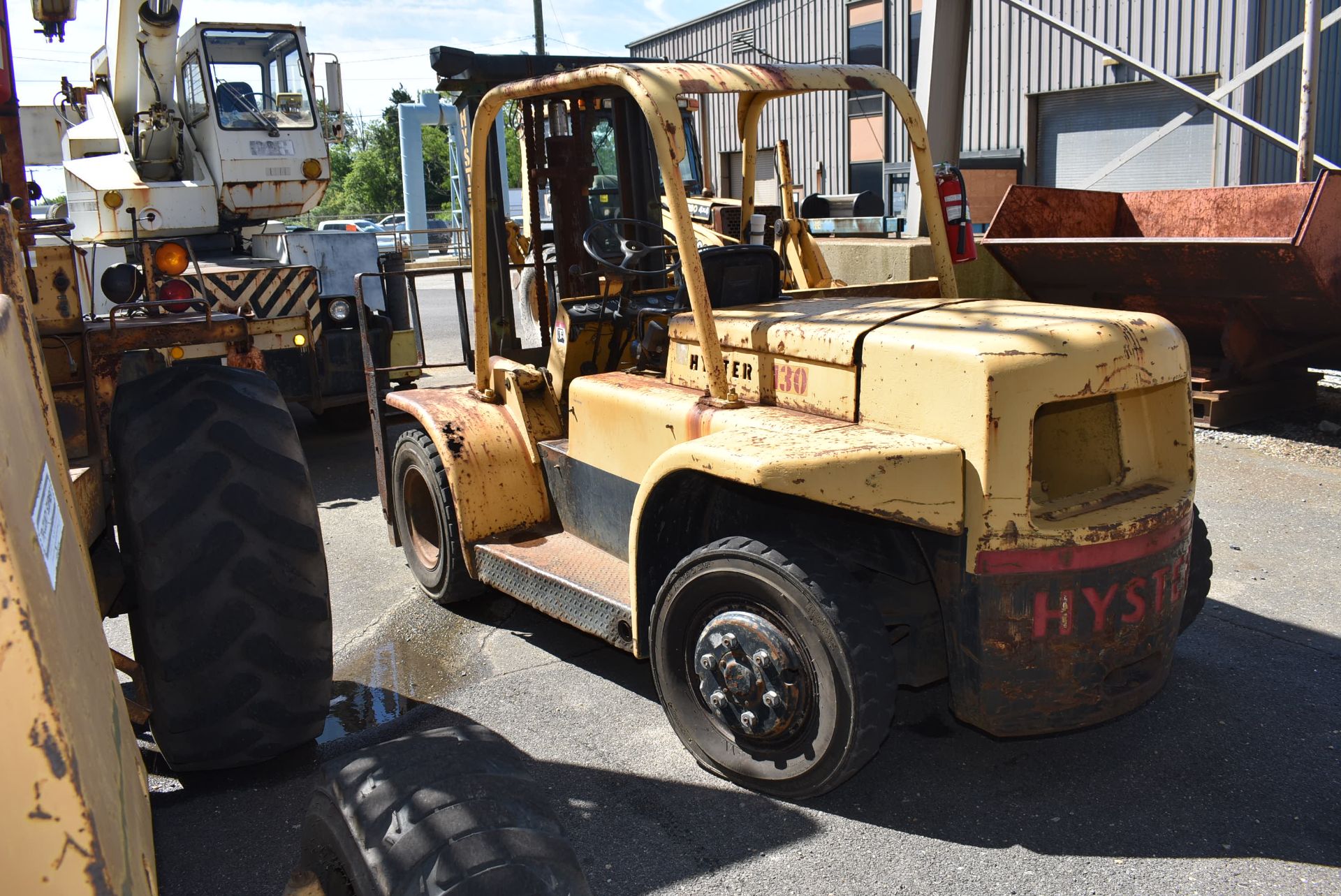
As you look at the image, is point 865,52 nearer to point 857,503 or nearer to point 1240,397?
point 1240,397

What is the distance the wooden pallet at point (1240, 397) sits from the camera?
8.37 metres

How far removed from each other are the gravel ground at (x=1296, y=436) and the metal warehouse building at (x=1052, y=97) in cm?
320

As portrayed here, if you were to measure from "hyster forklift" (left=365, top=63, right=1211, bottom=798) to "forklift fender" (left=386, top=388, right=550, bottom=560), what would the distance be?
0.23 meters

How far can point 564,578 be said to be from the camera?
14.9 feet

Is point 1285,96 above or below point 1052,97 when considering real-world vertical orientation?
below

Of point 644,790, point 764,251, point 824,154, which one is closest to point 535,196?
point 764,251

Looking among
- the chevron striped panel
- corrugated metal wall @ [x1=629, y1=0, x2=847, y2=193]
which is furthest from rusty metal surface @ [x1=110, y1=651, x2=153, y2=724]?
corrugated metal wall @ [x1=629, y1=0, x2=847, y2=193]

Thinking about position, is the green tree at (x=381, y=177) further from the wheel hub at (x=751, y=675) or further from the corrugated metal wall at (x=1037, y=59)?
the wheel hub at (x=751, y=675)

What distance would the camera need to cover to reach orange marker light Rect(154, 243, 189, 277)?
4.64 m

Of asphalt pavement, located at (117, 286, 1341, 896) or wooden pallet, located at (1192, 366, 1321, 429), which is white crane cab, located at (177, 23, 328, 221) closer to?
asphalt pavement, located at (117, 286, 1341, 896)

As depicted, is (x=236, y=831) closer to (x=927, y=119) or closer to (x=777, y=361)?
(x=777, y=361)

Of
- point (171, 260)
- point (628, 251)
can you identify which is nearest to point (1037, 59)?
point (628, 251)

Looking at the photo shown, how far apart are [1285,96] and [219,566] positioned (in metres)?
15.8

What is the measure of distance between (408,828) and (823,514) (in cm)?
211
